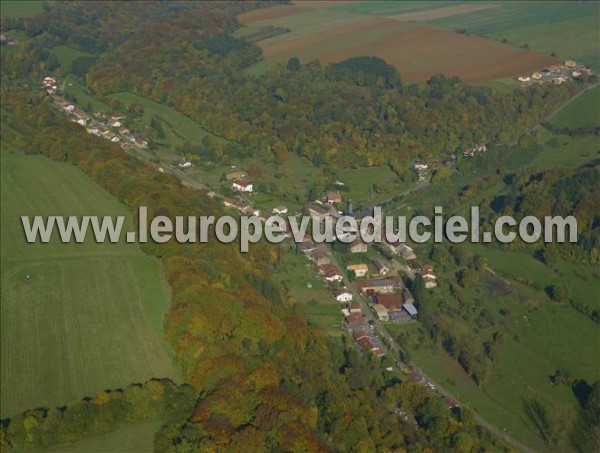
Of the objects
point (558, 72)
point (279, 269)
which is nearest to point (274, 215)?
point (279, 269)

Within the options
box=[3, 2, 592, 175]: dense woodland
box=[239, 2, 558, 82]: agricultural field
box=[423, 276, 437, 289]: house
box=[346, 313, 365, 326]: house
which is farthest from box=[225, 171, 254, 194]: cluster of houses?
box=[239, 2, 558, 82]: agricultural field

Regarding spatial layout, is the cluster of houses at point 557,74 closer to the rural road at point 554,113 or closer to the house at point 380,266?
the rural road at point 554,113

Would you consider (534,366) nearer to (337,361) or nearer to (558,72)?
(337,361)

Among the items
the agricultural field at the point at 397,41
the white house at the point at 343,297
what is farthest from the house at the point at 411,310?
the agricultural field at the point at 397,41

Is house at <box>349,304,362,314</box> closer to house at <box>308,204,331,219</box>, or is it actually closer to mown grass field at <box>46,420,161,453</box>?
house at <box>308,204,331,219</box>

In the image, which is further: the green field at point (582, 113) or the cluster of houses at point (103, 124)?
the green field at point (582, 113)

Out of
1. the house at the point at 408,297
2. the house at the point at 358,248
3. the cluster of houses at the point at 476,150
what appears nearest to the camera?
the house at the point at 408,297
